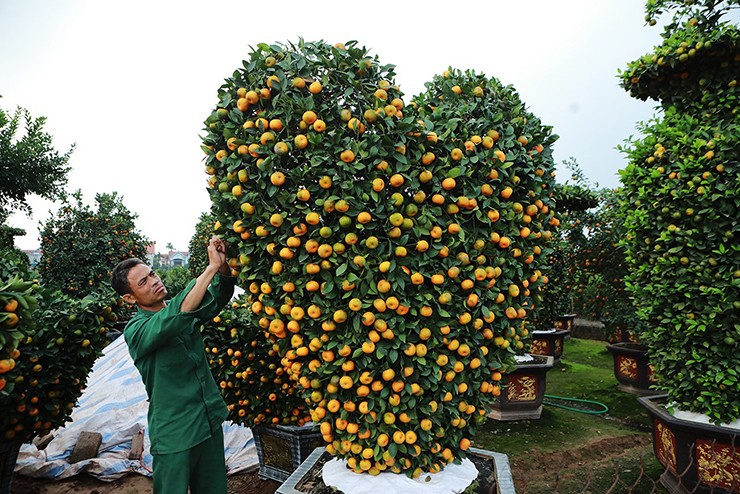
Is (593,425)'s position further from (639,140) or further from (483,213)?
(483,213)

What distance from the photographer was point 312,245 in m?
2.27

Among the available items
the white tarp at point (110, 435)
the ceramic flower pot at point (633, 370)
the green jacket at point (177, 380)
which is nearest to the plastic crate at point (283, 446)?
the white tarp at point (110, 435)

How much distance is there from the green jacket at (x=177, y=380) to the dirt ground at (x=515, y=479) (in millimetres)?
2096

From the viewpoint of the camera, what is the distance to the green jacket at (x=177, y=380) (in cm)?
267

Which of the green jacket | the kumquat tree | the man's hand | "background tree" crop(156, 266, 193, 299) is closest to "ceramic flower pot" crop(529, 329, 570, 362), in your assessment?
"background tree" crop(156, 266, 193, 299)

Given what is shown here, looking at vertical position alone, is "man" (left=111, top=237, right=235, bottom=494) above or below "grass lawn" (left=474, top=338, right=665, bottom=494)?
above

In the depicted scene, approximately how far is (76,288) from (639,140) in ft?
41.8

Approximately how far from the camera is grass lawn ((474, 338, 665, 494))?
445 cm

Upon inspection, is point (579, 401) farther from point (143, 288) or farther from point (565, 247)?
point (143, 288)

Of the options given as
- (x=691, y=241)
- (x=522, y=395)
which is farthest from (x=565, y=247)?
(x=691, y=241)

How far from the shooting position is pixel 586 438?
5.51m

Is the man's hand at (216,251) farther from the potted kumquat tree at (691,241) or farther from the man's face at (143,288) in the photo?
the potted kumquat tree at (691,241)

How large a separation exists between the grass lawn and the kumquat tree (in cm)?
232

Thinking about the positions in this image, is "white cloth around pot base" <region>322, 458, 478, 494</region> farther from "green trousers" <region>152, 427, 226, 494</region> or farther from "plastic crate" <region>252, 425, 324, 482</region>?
"plastic crate" <region>252, 425, 324, 482</region>
